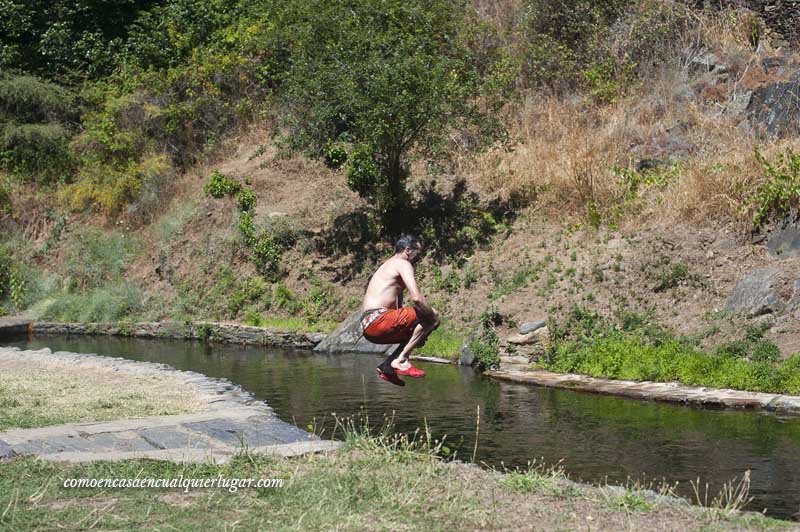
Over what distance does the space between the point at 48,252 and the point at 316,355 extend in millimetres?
14485

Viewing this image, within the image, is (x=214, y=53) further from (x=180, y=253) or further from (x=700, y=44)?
(x=700, y=44)

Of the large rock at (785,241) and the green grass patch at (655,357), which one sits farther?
the large rock at (785,241)

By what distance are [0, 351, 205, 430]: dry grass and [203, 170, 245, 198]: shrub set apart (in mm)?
12804

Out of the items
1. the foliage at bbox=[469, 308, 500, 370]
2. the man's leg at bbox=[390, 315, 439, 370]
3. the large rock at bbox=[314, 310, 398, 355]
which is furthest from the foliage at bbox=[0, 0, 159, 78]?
the man's leg at bbox=[390, 315, 439, 370]

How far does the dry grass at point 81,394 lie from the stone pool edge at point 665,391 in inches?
235

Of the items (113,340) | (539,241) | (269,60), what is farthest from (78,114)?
(539,241)

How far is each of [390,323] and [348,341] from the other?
10.3 metres

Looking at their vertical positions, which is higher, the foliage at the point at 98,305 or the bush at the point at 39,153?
the bush at the point at 39,153

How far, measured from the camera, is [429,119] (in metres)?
21.9

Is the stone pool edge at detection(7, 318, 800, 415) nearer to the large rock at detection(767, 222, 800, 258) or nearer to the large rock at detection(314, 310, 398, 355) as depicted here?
the large rock at detection(314, 310, 398, 355)

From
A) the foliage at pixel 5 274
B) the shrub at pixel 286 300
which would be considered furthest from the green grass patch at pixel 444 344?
the foliage at pixel 5 274

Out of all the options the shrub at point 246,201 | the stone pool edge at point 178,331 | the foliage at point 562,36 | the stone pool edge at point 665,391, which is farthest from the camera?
the shrub at point 246,201

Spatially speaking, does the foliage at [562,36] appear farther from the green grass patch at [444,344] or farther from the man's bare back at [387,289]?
the man's bare back at [387,289]

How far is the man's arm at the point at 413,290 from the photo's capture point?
9430 millimetres
